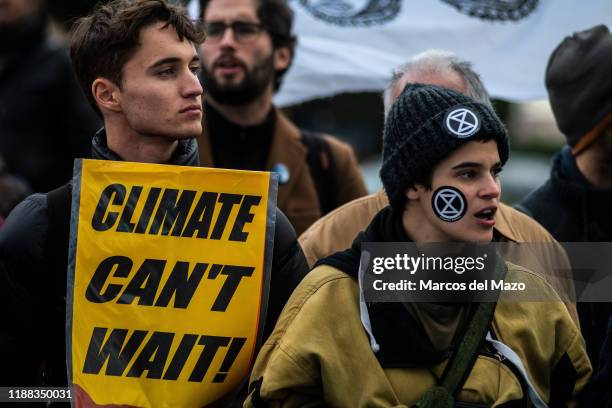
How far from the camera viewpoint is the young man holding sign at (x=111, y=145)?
149 inches

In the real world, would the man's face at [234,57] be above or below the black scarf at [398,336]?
below

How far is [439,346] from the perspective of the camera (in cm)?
348

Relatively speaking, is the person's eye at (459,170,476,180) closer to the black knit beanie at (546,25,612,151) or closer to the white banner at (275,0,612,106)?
the black knit beanie at (546,25,612,151)

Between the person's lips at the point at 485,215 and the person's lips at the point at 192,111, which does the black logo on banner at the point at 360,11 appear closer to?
the person's lips at the point at 192,111

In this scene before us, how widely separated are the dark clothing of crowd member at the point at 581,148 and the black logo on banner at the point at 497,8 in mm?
1328

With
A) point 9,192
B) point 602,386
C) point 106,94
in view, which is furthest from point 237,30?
point 602,386

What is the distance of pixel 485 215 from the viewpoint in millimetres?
3611

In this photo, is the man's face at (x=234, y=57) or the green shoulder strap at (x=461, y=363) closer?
the green shoulder strap at (x=461, y=363)

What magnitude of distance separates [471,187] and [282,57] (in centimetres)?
296

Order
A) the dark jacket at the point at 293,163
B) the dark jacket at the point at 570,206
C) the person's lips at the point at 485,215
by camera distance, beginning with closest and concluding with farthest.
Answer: the person's lips at the point at 485,215 → the dark jacket at the point at 570,206 → the dark jacket at the point at 293,163

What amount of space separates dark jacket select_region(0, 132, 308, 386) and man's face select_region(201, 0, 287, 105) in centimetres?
229

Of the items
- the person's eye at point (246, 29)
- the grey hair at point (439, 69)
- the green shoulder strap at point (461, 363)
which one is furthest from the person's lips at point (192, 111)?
the person's eye at point (246, 29)

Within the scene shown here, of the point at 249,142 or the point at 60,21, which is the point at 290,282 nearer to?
the point at 249,142

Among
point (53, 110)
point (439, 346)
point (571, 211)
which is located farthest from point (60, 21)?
point (439, 346)
